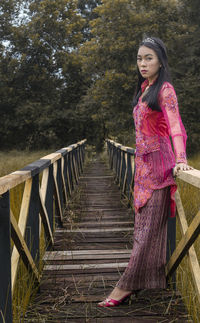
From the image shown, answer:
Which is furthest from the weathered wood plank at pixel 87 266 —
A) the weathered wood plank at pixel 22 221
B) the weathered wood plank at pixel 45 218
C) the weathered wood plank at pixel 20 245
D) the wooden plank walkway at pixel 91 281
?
the weathered wood plank at pixel 22 221

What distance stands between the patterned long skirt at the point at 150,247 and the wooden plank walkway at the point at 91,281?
14cm

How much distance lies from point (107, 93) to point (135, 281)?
12662 millimetres

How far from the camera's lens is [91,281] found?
262cm

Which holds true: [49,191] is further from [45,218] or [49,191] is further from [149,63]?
[149,63]

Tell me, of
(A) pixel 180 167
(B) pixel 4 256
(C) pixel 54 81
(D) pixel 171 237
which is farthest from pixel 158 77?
(C) pixel 54 81

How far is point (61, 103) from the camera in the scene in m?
20.3

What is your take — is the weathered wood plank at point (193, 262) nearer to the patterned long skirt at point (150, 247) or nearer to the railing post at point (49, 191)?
the patterned long skirt at point (150, 247)

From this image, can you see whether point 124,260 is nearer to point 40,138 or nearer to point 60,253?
point 60,253

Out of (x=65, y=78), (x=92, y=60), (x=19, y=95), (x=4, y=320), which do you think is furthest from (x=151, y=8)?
(x=4, y=320)

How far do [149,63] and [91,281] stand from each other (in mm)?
1450

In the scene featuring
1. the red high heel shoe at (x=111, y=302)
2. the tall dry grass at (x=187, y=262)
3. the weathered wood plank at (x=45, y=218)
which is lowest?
the red high heel shoe at (x=111, y=302)

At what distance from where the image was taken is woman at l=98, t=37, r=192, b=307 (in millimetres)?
2178

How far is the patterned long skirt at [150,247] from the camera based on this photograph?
218 centimetres

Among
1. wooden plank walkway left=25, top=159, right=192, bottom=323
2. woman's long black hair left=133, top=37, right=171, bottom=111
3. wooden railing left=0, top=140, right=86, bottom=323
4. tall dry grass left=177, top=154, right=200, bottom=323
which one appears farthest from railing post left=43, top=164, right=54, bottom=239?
woman's long black hair left=133, top=37, right=171, bottom=111
